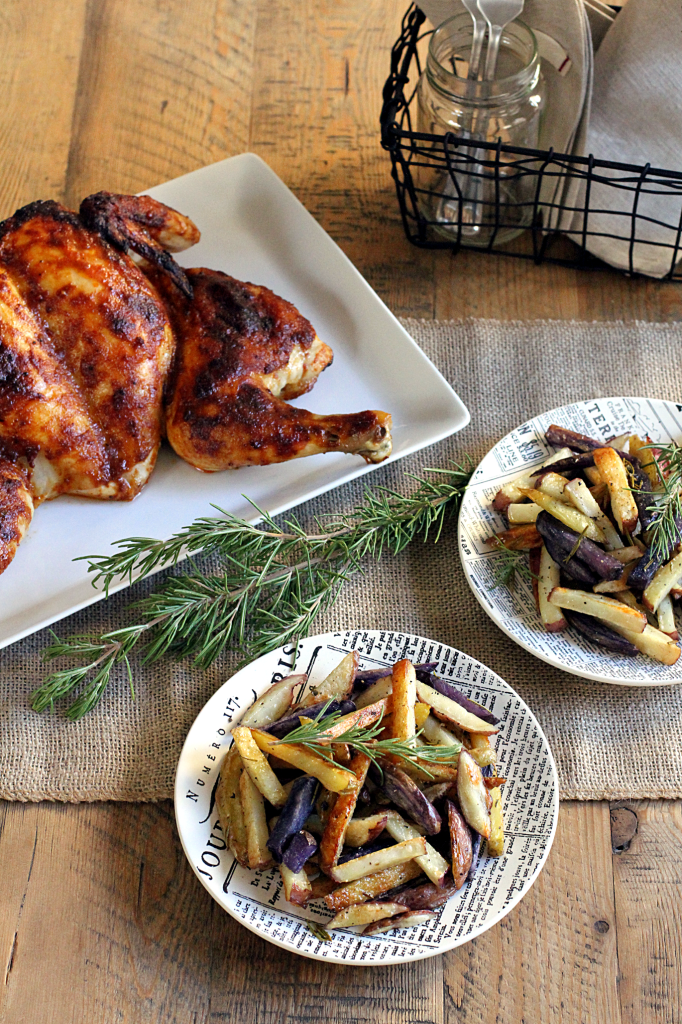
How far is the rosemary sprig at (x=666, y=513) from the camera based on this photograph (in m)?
1.81

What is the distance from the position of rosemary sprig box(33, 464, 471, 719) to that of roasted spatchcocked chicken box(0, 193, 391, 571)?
0.54 feet

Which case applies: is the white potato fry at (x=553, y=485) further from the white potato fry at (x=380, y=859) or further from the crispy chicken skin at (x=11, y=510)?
the crispy chicken skin at (x=11, y=510)

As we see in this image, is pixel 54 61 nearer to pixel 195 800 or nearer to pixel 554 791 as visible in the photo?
pixel 195 800

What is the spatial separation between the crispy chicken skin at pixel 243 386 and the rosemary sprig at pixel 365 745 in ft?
2.13

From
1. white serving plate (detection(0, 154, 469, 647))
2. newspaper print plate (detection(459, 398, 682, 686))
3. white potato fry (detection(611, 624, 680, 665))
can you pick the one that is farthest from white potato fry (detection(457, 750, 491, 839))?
white serving plate (detection(0, 154, 469, 647))

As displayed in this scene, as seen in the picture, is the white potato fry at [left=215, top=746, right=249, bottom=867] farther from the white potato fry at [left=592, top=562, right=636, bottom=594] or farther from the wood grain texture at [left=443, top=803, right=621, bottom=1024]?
the white potato fry at [left=592, top=562, right=636, bottom=594]

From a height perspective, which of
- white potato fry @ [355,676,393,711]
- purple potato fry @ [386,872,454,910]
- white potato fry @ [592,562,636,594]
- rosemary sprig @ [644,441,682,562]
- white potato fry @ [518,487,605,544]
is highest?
rosemary sprig @ [644,441,682,562]

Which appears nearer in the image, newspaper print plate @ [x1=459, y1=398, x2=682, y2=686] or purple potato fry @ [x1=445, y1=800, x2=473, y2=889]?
purple potato fry @ [x1=445, y1=800, x2=473, y2=889]

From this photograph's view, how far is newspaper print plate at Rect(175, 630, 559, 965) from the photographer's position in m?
1.53

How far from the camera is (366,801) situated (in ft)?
5.27

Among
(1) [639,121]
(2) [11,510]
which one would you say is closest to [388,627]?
(2) [11,510]

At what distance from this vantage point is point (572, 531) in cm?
187

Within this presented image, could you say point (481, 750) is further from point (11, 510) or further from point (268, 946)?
point (11, 510)

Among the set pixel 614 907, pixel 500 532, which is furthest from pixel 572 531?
pixel 614 907
